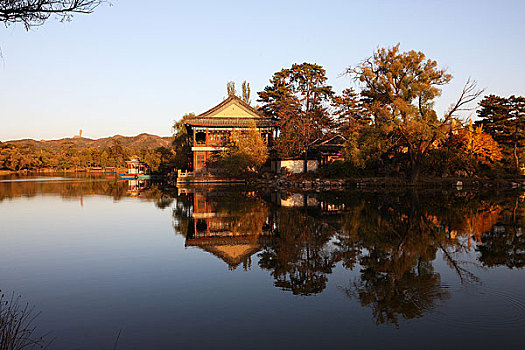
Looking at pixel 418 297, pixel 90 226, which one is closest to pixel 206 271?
pixel 418 297

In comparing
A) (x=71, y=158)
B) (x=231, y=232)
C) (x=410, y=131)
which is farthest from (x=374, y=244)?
(x=71, y=158)

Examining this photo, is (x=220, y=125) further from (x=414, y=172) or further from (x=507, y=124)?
(x=507, y=124)

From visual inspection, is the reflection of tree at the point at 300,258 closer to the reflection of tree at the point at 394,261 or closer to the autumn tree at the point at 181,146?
the reflection of tree at the point at 394,261

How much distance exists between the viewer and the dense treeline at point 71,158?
58909 mm

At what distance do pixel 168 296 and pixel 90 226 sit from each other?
8669mm

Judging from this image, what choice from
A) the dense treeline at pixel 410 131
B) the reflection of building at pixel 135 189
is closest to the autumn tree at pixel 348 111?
the dense treeline at pixel 410 131

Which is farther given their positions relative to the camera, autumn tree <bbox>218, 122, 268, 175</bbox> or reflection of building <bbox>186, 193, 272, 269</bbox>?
autumn tree <bbox>218, 122, 268, 175</bbox>

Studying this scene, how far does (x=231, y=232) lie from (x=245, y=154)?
2482 centimetres

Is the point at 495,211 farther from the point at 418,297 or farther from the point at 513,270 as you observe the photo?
the point at 418,297

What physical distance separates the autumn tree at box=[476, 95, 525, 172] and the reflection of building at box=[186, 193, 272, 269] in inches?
1201

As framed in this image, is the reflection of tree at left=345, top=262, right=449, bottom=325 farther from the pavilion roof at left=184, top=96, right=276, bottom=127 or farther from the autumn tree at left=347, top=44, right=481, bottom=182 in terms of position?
the pavilion roof at left=184, top=96, right=276, bottom=127

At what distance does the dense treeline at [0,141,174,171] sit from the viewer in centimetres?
5891

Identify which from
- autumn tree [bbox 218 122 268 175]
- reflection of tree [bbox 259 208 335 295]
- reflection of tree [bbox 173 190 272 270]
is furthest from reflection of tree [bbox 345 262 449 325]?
autumn tree [bbox 218 122 268 175]

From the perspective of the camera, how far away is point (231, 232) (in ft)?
36.7
